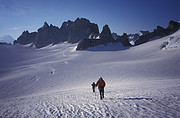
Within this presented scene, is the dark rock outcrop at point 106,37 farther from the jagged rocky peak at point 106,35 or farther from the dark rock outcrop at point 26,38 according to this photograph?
the dark rock outcrop at point 26,38

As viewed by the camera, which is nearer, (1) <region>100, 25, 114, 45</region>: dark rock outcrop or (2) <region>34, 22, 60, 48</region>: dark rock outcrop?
(1) <region>100, 25, 114, 45</region>: dark rock outcrop

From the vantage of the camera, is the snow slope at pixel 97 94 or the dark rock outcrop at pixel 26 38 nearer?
the snow slope at pixel 97 94

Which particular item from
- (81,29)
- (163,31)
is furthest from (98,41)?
(81,29)

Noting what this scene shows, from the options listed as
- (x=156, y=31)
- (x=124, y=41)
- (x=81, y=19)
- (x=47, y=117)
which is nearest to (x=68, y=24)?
(x=81, y=19)

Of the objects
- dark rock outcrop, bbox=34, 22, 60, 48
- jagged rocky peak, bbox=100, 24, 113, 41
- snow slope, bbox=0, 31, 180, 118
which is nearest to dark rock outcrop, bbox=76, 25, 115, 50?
jagged rocky peak, bbox=100, 24, 113, 41

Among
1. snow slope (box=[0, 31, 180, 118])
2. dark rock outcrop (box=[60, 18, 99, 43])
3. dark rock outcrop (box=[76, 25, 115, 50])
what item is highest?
dark rock outcrop (box=[60, 18, 99, 43])

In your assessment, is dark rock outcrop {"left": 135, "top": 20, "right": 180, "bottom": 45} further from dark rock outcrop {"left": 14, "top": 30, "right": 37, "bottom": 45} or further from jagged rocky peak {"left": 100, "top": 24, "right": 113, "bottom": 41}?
dark rock outcrop {"left": 14, "top": 30, "right": 37, "bottom": 45}

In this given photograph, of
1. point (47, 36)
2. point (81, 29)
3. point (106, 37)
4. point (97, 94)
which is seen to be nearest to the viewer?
point (97, 94)

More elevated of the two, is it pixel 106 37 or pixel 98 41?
pixel 106 37

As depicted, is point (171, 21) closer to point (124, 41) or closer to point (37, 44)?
point (124, 41)

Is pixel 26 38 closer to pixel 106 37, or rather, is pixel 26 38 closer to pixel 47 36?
pixel 47 36

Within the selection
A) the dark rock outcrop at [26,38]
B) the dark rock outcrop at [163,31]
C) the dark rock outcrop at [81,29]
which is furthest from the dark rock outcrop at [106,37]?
the dark rock outcrop at [26,38]

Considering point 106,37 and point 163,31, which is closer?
point 163,31

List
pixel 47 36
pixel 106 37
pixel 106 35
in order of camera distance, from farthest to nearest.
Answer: pixel 47 36 → pixel 106 35 → pixel 106 37
